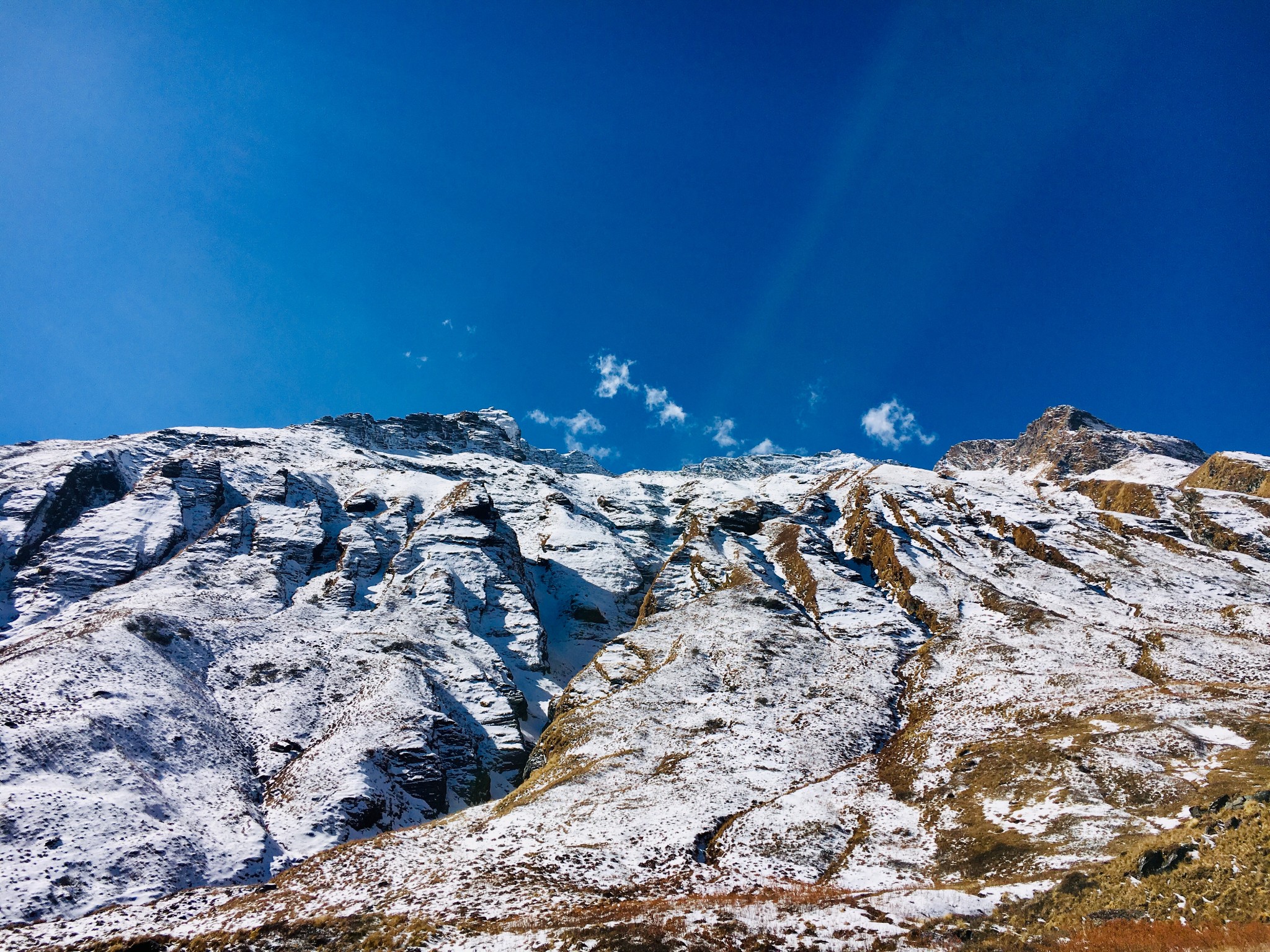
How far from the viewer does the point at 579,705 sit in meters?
58.8

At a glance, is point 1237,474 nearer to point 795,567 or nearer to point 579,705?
point 795,567

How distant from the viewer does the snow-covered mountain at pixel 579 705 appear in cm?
2589

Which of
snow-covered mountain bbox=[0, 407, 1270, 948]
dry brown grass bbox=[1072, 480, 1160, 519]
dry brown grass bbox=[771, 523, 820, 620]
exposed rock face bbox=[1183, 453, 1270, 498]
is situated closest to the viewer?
snow-covered mountain bbox=[0, 407, 1270, 948]

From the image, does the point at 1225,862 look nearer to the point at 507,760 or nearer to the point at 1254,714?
the point at 1254,714

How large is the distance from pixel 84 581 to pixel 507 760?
63847 mm

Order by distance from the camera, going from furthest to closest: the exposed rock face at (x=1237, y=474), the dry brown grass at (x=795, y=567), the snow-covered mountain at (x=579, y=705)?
1. the exposed rock face at (x=1237, y=474)
2. the dry brown grass at (x=795, y=567)
3. the snow-covered mountain at (x=579, y=705)

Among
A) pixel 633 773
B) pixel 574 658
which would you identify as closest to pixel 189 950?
pixel 633 773

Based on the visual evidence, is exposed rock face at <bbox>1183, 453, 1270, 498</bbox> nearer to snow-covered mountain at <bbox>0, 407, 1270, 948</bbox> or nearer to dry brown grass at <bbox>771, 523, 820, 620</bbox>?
snow-covered mountain at <bbox>0, 407, 1270, 948</bbox>

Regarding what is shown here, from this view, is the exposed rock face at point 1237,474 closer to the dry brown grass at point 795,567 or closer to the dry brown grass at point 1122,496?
the dry brown grass at point 1122,496

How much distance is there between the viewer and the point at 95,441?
123m

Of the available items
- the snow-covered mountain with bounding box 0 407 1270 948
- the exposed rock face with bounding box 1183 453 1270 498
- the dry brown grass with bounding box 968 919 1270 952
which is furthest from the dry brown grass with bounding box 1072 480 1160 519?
the dry brown grass with bounding box 968 919 1270 952

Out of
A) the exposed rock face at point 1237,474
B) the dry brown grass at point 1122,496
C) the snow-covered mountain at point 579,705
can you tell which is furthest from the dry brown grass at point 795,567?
the exposed rock face at point 1237,474

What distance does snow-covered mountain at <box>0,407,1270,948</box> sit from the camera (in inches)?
1019

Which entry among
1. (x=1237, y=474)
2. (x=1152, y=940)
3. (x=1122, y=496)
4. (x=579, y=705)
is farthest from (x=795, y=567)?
(x=1237, y=474)
